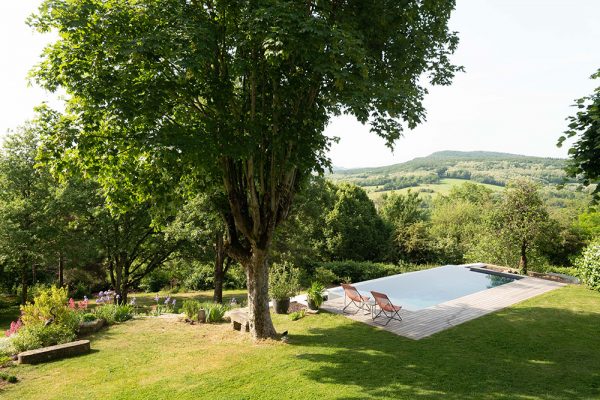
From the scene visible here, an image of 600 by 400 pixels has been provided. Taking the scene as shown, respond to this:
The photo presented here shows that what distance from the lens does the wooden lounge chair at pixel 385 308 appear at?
10922 mm

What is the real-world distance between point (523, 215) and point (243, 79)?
52.3 feet

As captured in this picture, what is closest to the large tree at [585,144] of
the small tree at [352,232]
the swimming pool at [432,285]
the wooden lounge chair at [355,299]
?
the wooden lounge chair at [355,299]

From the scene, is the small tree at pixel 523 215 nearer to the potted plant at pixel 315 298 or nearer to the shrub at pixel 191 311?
the potted plant at pixel 315 298

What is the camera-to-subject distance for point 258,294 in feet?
31.5

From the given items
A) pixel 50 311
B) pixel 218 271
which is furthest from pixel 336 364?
pixel 218 271

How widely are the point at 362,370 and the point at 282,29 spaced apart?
6707 millimetres

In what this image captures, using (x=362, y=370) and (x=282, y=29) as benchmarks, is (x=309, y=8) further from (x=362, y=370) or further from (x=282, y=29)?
(x=362, y=370)

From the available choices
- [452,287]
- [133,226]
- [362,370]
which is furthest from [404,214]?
[362,370]

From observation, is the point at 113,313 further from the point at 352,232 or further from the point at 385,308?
the point at 352,232

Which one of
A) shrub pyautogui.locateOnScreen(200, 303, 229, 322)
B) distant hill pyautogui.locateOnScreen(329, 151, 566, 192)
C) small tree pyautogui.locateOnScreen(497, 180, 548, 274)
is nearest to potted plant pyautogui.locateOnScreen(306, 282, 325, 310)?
shrub pyautogui.locateOnScreen(200, 303, 229, 322)

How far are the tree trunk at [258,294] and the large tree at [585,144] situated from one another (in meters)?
7.03

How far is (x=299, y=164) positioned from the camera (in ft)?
28.4

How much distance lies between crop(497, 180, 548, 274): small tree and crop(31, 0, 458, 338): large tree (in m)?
11.5

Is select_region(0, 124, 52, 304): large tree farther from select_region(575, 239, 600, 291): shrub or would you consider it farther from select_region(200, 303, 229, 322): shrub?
select_region(575, 239, 600, 291): shrub
